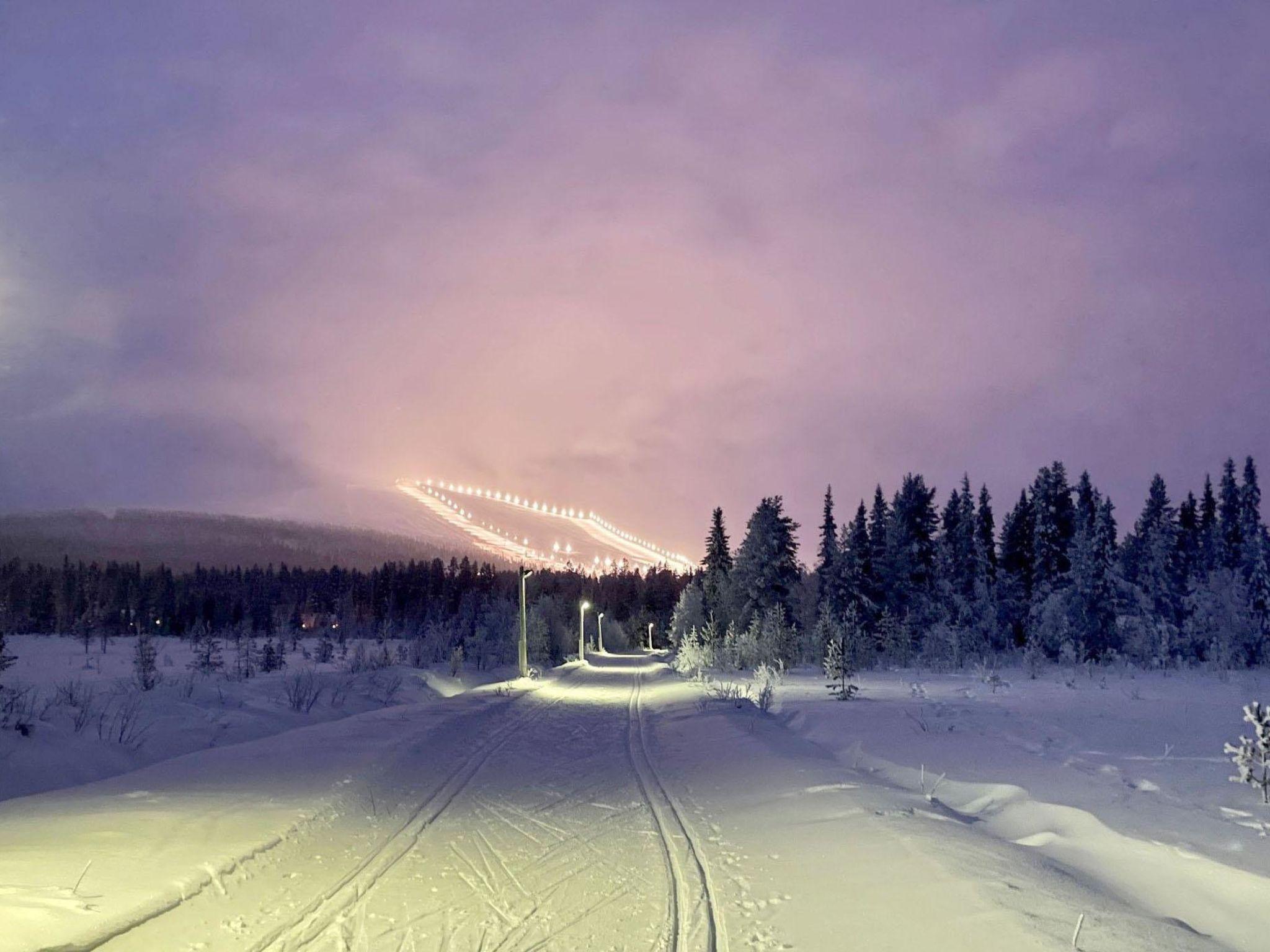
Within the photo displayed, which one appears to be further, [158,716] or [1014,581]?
[1014,581]

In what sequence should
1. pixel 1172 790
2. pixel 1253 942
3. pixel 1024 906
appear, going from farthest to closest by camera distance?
pixel 1172 790
pixel 1024 906
pixel 1253 942

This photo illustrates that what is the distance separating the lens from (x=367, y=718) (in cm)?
1969

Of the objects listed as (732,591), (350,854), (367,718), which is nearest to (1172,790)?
(350,854)

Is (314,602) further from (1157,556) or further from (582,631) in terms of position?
(1157,556)

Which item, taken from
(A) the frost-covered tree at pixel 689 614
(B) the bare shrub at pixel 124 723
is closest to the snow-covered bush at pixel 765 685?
(B) the bare shrub at pixel 124 723

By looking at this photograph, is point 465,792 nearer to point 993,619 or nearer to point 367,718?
point 367,718

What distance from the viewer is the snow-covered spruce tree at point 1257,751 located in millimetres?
8984

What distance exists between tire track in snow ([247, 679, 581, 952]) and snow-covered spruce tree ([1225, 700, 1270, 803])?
869cm

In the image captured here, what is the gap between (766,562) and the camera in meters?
64.5

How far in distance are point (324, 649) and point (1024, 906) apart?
65462mm

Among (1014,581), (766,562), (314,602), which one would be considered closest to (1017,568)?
(1014,581)

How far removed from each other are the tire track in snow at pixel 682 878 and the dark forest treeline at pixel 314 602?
243 ft

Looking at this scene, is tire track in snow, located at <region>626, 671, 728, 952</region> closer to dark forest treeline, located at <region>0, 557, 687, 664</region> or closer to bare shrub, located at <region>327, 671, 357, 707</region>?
bare shrub, located at <region>327, 671, 357, 707</region>

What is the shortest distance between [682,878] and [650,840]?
148 cm
